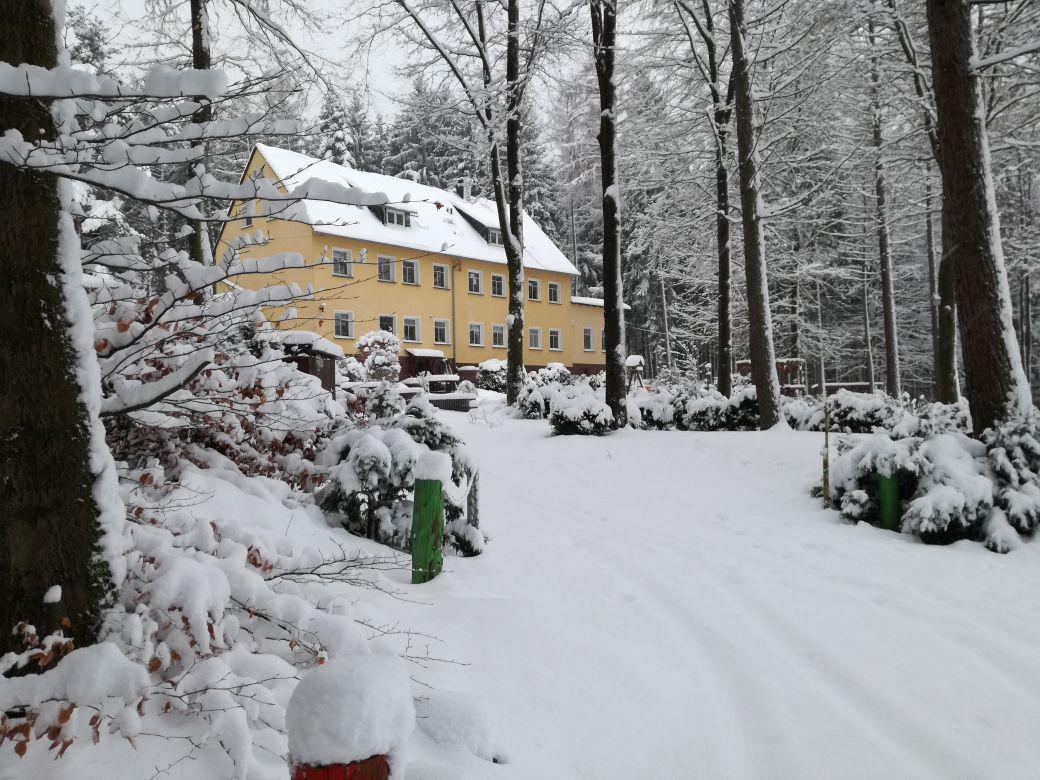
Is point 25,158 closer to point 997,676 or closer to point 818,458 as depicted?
point 997,676

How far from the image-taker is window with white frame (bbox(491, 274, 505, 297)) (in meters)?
34.7

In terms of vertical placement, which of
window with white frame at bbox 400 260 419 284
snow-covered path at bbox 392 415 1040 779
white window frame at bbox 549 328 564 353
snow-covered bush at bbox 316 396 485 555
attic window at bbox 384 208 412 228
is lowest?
snow-covered path at bbox 392 415 1040 779

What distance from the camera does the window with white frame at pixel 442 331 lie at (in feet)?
106

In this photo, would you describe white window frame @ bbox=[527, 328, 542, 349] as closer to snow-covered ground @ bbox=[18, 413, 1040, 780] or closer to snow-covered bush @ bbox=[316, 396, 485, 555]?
snow-covered ground @ bbox=[18, 413, 1040, 780]

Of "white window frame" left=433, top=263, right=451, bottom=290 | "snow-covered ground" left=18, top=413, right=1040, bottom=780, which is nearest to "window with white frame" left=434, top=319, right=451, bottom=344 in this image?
"white window frame" left=433, top=263, right=451, bottom=290

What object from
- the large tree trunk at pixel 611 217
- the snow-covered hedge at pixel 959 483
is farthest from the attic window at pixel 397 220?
the snow-covered hedge at pixel 959 483

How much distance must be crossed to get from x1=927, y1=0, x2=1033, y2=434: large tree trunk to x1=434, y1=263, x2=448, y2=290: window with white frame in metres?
26.6

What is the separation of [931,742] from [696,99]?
55.8 ft

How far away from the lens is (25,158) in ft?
5.83

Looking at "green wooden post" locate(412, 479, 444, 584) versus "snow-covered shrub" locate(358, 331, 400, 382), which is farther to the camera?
"snow-covered shrub" locate(358, 331, 400, 382)

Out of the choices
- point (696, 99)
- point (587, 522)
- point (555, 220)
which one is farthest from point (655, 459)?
point (555, 220)

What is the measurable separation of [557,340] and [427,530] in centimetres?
3425

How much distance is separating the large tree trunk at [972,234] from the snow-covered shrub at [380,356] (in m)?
13.8

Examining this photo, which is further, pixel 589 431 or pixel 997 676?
pixel 589 431
